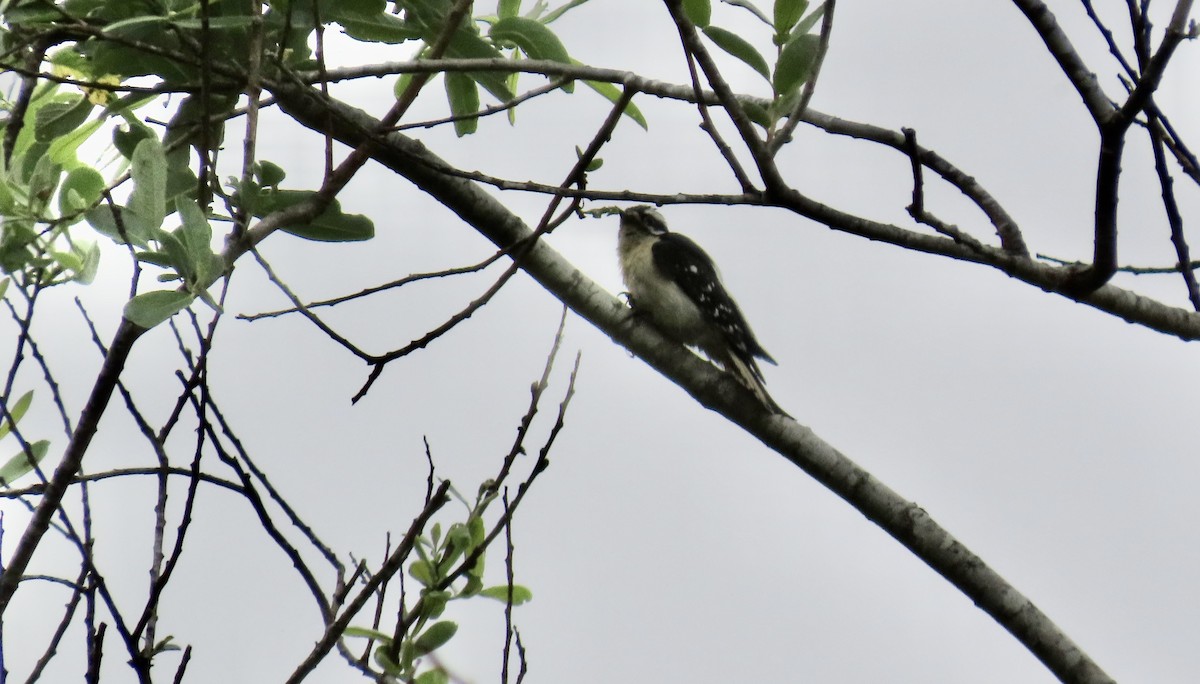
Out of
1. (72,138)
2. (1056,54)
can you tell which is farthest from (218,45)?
(1056,54)

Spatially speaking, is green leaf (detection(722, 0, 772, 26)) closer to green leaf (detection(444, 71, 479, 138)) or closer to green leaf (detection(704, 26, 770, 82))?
green leaf (detection(704, 26, 770, 82))

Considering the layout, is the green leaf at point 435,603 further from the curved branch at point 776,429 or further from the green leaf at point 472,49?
the green leaf at point 472,49

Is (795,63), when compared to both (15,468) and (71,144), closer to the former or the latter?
(71,144)

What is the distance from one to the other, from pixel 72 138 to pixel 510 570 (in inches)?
52.9

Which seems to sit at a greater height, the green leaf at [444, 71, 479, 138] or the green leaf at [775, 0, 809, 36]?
the green leaf at [444, 71, 479, 138]

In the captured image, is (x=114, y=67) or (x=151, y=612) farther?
(x=114, y=67)

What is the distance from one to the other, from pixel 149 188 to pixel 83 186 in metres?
0.59

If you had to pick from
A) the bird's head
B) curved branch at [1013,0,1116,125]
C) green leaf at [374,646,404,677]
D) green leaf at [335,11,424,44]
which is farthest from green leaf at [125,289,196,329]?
the bird's head

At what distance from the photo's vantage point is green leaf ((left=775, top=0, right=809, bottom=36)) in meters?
1.96

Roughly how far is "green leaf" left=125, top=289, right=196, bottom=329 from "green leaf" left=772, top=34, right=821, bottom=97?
106 centimetres

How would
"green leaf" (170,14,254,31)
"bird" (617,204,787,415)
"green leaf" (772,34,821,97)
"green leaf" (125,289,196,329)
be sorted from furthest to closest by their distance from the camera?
"bird" (617,204,787,415), "green leaf" (772,34,821,97), "green leaf" (170,14,254,31), "green leaf" (125,289,196,329)

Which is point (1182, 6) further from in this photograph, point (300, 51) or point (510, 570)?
point (300, 51)

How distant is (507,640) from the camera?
180 cm

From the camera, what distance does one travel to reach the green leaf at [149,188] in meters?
1.60
